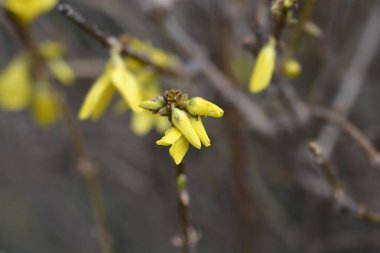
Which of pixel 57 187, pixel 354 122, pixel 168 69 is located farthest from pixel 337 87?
pixel 57 187

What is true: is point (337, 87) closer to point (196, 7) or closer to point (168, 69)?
point (196, 7)

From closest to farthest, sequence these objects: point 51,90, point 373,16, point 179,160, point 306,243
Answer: point 179,160 < point 51,90 < point 373,16 < point 306,243

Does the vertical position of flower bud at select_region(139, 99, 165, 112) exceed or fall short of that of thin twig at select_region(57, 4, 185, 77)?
it falls short

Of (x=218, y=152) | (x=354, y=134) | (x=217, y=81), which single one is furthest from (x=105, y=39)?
(x=218, y=152)

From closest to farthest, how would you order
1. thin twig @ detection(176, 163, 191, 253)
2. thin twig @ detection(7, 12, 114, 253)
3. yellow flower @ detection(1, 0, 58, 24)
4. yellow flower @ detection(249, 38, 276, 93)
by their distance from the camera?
thin twig @ detection(176, 163, 191, 253) < yellow flower @ detection(249, 38, 276, 93) < yellow flower @ detection(1, 0, 58, 24) < thin twig @ detection(7, 12, 114, 253)

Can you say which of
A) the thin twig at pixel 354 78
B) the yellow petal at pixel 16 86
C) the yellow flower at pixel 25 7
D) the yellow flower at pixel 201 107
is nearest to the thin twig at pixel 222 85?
the thin twig at pixel 354 78

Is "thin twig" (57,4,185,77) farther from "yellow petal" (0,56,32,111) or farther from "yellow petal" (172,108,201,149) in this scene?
"yellow petal" (0,56,32,111)

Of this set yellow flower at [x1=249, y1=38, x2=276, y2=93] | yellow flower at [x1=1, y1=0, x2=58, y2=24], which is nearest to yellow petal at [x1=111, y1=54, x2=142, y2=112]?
yellow flower at [x1=249, y1=38, x2=276, y2=93]

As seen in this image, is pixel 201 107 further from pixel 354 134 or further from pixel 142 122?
pixel 142 122
